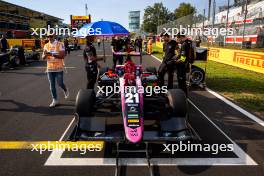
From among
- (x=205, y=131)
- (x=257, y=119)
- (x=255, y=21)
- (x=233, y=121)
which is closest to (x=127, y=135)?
(x=205, y=131)

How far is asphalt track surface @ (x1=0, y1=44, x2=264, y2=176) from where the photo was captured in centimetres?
349

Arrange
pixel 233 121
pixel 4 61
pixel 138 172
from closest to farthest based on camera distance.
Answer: pixel 138 172, pixel 233 121, pixel 4 61

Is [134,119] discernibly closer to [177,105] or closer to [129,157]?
[129,157]

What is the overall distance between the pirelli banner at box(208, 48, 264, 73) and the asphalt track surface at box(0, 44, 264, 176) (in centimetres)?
569

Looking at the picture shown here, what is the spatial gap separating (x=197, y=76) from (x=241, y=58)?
6.16 metres

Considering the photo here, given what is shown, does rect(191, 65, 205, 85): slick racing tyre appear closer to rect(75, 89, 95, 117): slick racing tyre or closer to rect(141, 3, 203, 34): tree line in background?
rect(75, 89, 95, 117): slick racing tyre

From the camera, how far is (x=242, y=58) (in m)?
13.6

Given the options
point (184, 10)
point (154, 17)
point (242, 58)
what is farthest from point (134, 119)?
point (154, 17)

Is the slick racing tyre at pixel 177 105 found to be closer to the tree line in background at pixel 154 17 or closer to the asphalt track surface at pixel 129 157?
the asphalt track surface at pixel 129 157

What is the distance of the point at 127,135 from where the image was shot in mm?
3672

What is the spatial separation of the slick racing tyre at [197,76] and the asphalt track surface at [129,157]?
1146 mm

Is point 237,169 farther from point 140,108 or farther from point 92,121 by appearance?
point 92,121

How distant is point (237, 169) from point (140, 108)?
157 centimetres

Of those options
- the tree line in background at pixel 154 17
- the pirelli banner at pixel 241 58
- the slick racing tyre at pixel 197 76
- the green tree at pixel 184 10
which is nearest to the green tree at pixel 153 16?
the tree line in background at pixel 154 17
